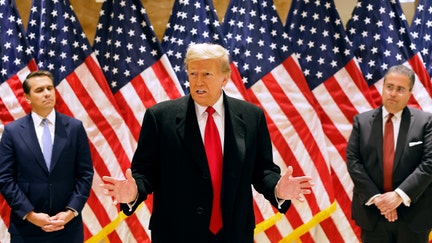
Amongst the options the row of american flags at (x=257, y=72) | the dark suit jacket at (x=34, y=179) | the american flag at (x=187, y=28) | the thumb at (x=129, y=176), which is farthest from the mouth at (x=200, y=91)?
the american flag at (x=187, y=28)

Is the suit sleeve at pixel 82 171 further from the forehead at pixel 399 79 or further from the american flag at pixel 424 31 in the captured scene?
the american flag at pixel 424 31

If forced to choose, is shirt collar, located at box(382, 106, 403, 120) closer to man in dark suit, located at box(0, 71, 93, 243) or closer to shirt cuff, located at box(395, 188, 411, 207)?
shirt cuff, located at box(395, 188, 411, 207)

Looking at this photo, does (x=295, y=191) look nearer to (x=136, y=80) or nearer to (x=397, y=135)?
(x=397, y=135)

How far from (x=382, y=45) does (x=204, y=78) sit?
285cm

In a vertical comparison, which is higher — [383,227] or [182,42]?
[182,42]

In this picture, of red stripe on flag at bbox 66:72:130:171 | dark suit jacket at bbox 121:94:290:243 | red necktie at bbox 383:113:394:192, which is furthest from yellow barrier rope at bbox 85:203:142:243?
dark suit jacket at bbox 121:94:290:243

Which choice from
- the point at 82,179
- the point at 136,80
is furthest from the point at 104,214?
the point at 136,80

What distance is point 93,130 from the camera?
15.0ft

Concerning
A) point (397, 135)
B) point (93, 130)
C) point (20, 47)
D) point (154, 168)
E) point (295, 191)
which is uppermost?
point (20, 47)

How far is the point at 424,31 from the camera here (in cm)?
479

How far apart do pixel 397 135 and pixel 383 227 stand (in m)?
0.64

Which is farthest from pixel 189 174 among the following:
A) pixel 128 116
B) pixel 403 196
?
pixel 128 116

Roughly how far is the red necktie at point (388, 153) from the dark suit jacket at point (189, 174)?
68.5 inches

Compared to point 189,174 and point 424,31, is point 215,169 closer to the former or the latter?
point 189,174
